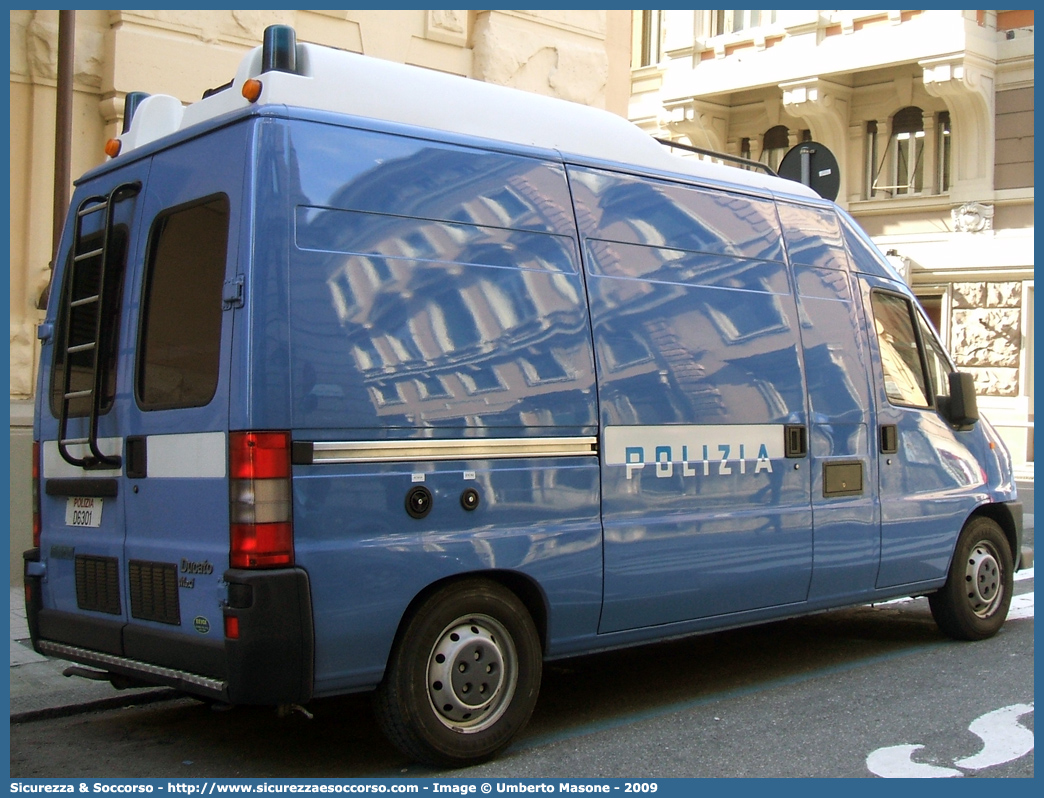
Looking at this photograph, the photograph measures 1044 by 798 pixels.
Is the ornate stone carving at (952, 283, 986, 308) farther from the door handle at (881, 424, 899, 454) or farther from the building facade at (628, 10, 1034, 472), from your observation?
the door handle at (881, 424, 899, 454)

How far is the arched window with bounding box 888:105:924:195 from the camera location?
24422 millimetres

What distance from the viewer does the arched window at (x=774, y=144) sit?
26.0 meters

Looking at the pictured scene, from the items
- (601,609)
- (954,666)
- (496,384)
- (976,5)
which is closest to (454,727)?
(601,609)

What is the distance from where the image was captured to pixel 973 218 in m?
23.3

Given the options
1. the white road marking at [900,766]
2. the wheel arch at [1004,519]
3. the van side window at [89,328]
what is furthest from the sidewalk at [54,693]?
the wheel arch at [1004,519]

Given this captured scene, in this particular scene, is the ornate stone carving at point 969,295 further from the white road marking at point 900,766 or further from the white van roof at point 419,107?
the white road marking at point 900,766

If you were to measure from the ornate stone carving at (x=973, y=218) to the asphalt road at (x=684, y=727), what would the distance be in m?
16.9

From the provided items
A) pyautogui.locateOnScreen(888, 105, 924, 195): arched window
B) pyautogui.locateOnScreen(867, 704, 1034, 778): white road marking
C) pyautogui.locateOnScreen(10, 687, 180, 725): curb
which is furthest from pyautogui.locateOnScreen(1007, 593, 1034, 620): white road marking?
pyautogui.locateOnScreen(888, 105, 924, 195): arched window

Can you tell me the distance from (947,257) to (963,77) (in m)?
3.20

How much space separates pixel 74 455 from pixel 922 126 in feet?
70.5

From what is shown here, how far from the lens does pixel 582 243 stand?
5770 mm

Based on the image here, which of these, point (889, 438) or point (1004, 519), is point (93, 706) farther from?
point (1004, 519)

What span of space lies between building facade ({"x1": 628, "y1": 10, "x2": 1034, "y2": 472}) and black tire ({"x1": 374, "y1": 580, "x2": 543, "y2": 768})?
1887 cm

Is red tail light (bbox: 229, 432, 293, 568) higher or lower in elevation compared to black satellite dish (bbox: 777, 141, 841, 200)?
lower
